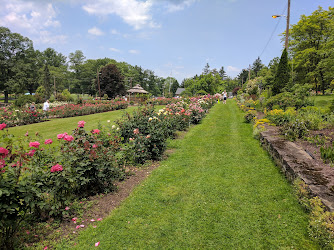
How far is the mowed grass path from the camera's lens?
245 cm

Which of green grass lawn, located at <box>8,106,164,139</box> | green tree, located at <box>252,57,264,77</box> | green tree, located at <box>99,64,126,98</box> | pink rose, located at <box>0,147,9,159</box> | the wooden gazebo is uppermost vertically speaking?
green tree, located at <box>252,57,264,77</box>

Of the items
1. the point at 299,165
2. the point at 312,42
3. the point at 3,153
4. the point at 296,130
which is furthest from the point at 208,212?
the point at 312,42

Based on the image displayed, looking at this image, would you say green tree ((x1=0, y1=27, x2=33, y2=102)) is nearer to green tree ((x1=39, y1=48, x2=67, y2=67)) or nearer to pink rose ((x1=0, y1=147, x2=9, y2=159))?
green tree ((x1=39, y1=48, x2=67, y2=67))

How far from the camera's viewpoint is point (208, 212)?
119 inches

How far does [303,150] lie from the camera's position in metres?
4.46

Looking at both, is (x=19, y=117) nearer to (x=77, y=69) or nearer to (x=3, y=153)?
(x=3, y=153)

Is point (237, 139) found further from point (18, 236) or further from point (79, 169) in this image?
point (18, 236)

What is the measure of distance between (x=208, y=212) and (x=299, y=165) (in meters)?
1.99

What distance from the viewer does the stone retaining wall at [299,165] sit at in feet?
9.00

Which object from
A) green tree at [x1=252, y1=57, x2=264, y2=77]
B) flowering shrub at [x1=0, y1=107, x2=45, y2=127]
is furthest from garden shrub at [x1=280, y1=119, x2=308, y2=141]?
green tree at [x1=252, y1=57, x2=264, y2=77]

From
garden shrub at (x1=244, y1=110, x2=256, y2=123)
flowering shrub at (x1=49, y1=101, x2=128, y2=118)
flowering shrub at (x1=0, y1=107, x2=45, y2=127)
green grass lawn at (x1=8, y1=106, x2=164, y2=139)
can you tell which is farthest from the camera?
flowering shrub at (x1=49, y1=101, x2=128, y2=118)

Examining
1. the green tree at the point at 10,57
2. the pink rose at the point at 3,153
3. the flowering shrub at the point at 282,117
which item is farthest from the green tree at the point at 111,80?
the pink rose at the point at 3,153

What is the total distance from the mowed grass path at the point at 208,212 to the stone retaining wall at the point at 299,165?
28 cm

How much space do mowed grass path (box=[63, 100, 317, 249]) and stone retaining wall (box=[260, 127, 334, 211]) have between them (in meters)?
0.28
